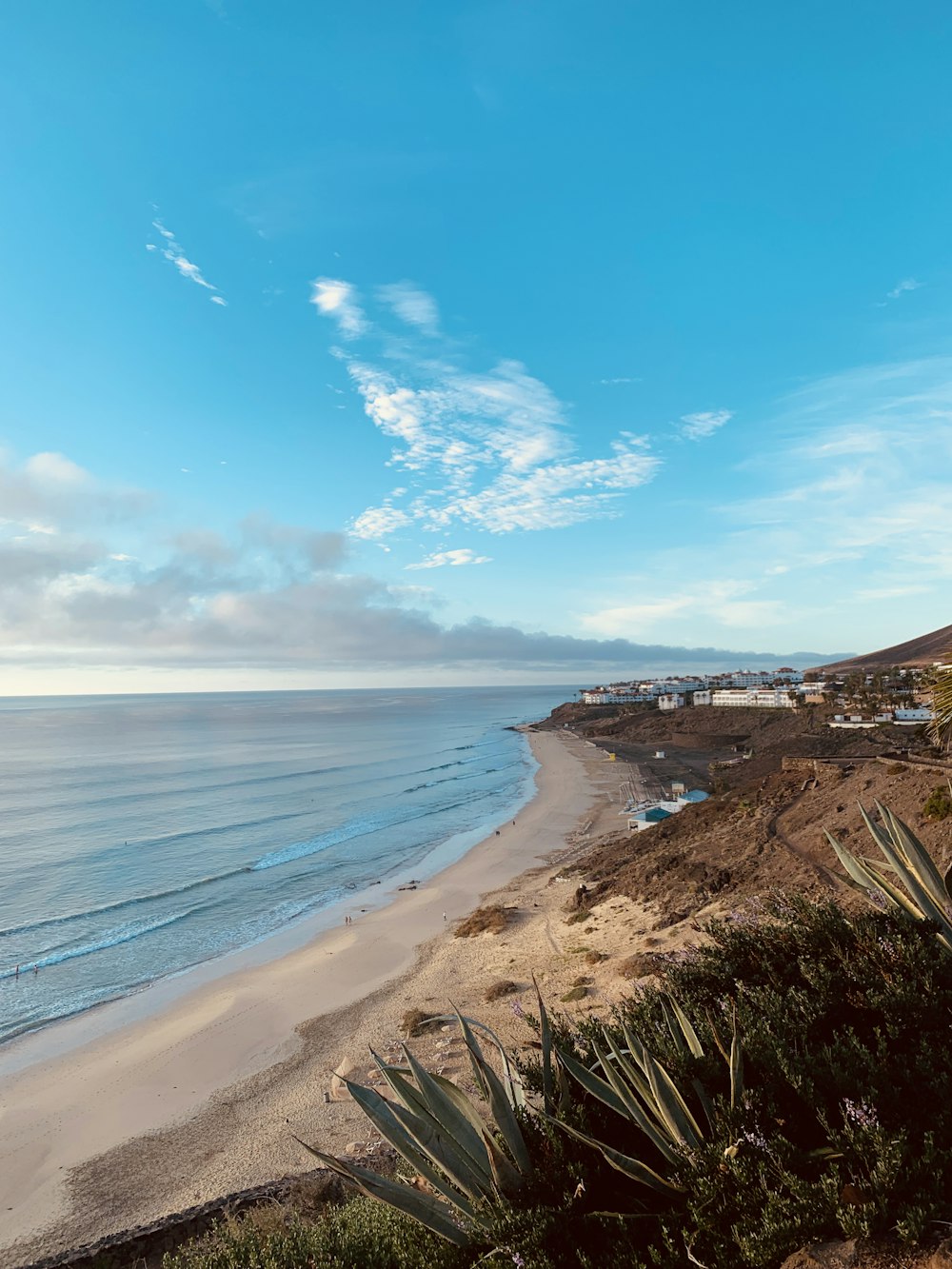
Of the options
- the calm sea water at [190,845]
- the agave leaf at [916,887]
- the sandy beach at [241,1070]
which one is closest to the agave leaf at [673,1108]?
the agave leaf at [916,887]

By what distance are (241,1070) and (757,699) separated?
10521 cm

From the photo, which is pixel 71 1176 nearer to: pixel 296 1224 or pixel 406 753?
pixel 296 1224

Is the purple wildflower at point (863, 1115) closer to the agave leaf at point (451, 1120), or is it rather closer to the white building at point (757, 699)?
the agave leaf at point (451, 1120)

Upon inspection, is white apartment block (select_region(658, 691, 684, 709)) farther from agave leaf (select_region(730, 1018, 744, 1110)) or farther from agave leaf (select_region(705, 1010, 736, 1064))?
agave leaf (select_region(730, 1018, 744, 1110))

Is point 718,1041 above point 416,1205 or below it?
above

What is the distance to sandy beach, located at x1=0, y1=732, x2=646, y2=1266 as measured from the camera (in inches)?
368

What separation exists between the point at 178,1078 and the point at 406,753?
6563 centimetres

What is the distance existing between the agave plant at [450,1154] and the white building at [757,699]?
95.4 metres

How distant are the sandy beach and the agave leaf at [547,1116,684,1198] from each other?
7163 millimetres

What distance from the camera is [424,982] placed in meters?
15.9

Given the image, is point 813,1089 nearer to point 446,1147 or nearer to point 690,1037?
point 690,1037

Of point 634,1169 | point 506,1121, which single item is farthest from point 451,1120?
point 634,1169

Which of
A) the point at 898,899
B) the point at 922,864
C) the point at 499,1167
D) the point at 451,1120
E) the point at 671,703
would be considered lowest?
the point at 671,703

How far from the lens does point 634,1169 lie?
3.43 m
